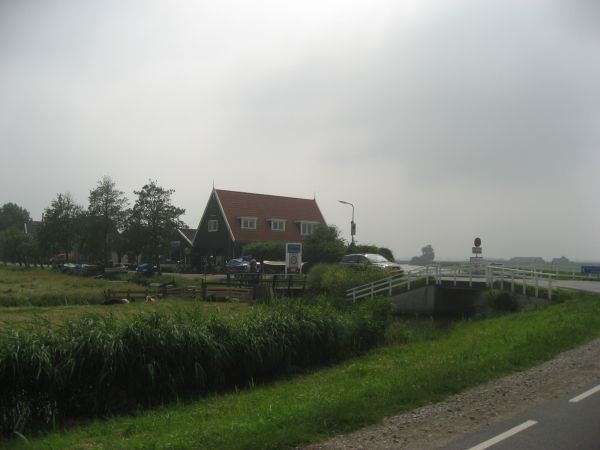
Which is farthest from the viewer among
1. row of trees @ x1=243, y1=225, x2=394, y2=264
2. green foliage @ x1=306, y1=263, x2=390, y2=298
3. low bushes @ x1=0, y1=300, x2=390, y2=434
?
row of trees @ x1=243, y1=225, x2=394, y2=264

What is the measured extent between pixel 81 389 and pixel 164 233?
47.6m

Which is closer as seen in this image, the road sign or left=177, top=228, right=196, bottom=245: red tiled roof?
the road sign

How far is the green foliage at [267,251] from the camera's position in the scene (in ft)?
185

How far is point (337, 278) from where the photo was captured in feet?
112

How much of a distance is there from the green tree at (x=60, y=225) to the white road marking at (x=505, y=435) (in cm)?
6687

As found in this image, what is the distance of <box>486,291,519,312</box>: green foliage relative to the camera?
25219 mm

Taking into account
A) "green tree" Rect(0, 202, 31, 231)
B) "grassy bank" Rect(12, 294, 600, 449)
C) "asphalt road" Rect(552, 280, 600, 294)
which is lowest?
"grassy bank" Rect(12, 294, 600, 449)

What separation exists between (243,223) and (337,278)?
31309mm

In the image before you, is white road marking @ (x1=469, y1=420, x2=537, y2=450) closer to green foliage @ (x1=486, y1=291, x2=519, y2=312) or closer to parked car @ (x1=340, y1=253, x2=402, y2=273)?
green foliage @ (x1=486, y1=291, x2=519, y2=312)

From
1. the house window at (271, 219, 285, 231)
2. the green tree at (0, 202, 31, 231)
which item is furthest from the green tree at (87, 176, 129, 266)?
the green tree at (0, 202, 31, 231)

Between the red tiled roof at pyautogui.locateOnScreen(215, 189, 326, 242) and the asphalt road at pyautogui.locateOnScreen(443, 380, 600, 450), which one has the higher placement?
the red tiled roof at pyautogui.locateOnScreen(215, 189, 326, 242)

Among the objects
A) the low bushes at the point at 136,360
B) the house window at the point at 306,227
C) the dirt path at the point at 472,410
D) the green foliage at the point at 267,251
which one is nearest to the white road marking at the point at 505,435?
the dirt path at the point at 472,410

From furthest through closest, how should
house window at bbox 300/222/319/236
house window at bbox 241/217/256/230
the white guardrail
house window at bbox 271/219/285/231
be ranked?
house window at bbox 300/222/319/236, house window at bbox 271/219/285/231, house window at bbox 241/217/256/230, the white guardrail

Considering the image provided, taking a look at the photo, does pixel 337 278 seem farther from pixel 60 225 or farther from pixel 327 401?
pixel 60 225
